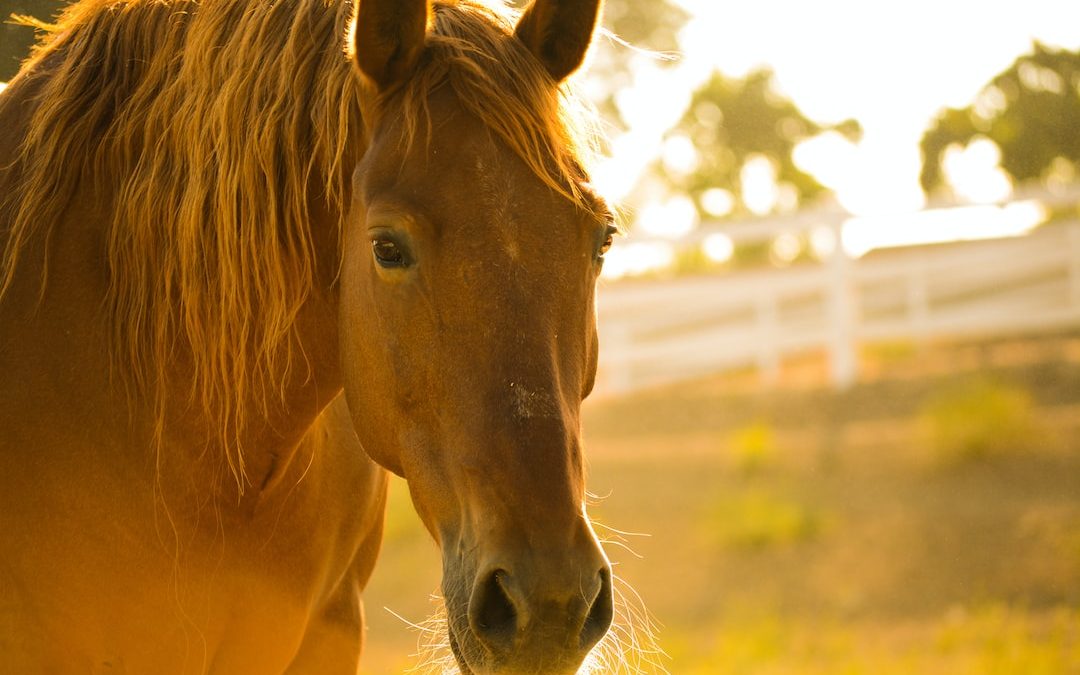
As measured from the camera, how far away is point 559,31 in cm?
233

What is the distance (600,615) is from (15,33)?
2.25m

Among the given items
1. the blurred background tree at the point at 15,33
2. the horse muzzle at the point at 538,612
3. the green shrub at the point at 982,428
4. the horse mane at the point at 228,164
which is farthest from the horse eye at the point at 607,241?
the green shrub at the point at 982,428

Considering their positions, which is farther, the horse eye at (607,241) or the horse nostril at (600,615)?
the horse eye at (607,241)

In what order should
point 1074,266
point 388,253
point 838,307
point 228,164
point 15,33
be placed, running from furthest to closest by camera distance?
point 1074,266 < point 838,307 < point 15,33 < point 228,164 < point 388,253

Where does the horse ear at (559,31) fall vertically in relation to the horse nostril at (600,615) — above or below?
above

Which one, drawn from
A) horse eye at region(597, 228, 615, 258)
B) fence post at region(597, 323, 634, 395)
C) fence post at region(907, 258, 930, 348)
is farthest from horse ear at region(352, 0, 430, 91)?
fence post at region(597, 323, 634, 395)

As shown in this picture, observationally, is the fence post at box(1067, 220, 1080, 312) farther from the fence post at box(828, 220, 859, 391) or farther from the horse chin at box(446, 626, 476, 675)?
the horse chin at box(446, 626, 476, 675)

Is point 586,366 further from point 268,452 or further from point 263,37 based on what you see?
point 263,37

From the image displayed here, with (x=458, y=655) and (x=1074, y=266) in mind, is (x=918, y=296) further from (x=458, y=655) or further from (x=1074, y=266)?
(x=458, y=655)

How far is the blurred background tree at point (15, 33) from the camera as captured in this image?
311 centimetres

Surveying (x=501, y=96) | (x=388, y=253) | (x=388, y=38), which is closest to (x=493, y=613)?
(x=388, y=253)

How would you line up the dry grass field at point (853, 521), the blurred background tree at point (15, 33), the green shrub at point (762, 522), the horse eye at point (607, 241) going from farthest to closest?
the green shrub at point (762, 522)
the dry grass field at point (853, 521)
the blurred background tree at point (15, 33)
the horse eye at point (607, 241)

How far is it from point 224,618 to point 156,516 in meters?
0.25

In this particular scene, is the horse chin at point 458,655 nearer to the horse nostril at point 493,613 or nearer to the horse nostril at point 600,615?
the horse nostril at point 493,613
